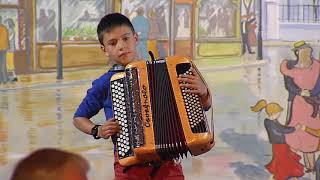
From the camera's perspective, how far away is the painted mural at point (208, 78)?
343 cm

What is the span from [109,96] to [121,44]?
8.1 inches

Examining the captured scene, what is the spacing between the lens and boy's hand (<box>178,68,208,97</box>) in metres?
2.25

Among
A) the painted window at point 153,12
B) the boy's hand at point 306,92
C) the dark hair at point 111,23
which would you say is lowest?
the boy's hand at point 306,92

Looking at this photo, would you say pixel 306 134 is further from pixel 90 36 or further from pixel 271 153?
pixel 90 36

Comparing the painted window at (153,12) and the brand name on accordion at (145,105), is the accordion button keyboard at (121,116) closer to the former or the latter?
the brand name on accordion at (145,105)

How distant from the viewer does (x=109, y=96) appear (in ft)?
8.17

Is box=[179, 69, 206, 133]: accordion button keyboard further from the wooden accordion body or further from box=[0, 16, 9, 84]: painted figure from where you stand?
box=[0, 16, 9, 84]: painted figure

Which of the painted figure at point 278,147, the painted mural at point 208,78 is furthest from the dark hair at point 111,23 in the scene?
the painted figure at point 278,147

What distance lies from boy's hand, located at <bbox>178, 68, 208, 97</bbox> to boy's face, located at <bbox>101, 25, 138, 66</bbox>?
282 mm

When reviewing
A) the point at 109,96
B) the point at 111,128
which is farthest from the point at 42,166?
the point at 109,96

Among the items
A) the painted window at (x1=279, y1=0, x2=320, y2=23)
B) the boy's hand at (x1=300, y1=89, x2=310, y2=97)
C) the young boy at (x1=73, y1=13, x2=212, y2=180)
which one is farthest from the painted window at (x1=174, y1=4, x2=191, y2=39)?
the young boy at (x1=73, y1=13, x2=212, y2=180)

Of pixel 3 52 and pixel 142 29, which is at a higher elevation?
pixel 142 29

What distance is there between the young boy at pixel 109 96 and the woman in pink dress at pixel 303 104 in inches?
45.3

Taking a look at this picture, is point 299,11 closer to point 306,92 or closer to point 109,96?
point 306,92
